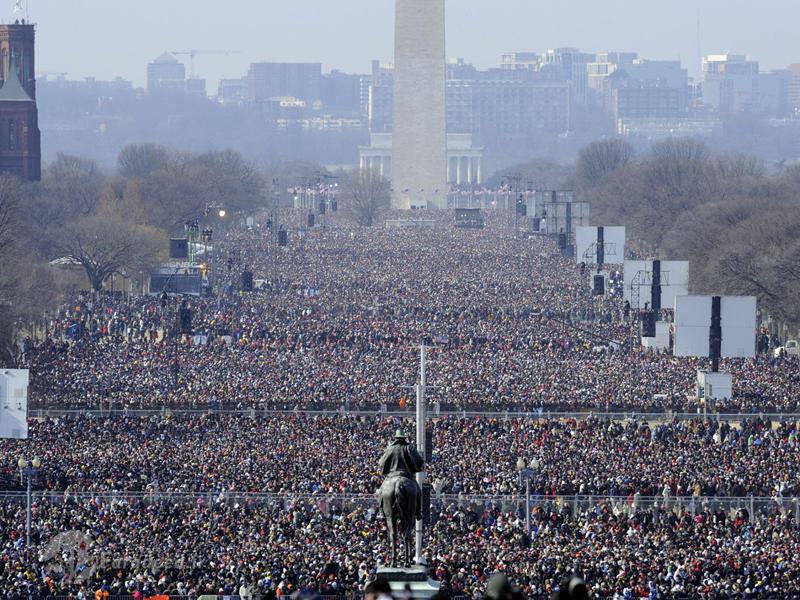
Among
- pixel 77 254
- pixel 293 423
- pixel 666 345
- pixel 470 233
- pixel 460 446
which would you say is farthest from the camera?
pixel 470 233

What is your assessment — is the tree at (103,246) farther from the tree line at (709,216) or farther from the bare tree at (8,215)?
the tree line at (709,216)

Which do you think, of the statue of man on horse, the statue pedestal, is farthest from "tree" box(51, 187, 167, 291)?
the statue pedestal

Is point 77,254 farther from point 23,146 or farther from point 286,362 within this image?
point 23,146

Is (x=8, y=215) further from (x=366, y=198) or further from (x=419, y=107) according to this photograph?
(x=419, y=107)

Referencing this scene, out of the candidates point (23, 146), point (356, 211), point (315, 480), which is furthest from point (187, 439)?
point (356, 211)

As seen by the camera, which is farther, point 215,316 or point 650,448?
point 215,316

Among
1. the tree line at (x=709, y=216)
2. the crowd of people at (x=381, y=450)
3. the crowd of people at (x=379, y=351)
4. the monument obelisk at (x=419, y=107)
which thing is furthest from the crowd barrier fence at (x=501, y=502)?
the monument obelisk at (x=419, y=107)
